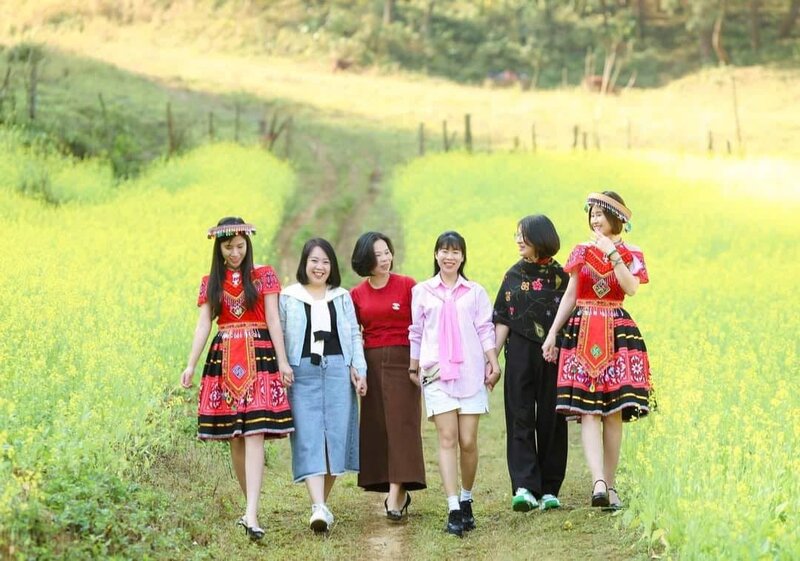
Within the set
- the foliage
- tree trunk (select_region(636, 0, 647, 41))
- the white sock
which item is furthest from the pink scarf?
tree trunk (select_region(636, 0, 647, 41))

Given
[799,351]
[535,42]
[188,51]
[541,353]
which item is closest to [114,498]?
[541,353]

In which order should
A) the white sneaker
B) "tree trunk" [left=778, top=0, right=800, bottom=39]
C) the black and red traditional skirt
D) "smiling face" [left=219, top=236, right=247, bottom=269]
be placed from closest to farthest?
the white sneaker < the black and red traditional skirt < "smiling face" [left=219, top=236, right=247, bottom=269] < "tree trunk" [left=778, top=0, right=800, bottom=39]

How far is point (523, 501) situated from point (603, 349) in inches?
51.2

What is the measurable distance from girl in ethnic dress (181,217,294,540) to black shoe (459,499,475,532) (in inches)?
53.1

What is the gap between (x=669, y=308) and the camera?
1344cm

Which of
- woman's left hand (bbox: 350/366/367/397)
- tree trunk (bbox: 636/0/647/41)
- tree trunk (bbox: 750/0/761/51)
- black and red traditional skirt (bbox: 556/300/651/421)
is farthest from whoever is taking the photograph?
tree trunk (bbox: 636/0/647/41)

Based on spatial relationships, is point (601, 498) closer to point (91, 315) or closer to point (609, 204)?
point (609, 204)

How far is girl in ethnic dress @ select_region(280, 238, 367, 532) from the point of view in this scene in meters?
8.92

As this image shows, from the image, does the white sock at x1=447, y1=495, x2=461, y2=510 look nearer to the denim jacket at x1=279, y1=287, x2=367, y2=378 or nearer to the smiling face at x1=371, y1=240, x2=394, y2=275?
the denim jacket at x1=279, y1=287, x2=367, y2=378

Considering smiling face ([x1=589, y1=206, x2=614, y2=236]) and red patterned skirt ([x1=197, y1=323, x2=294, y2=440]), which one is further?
smiling face ([x1=589, y1=206, x2=614, y2=236])

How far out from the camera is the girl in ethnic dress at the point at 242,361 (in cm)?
869

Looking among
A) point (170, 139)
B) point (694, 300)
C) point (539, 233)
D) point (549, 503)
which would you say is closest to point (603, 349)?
point (539, 233)

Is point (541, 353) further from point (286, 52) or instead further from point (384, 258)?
point (286, 52)

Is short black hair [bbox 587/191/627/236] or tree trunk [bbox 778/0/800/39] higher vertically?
tree trunk [bbox 778/0/800/39]
